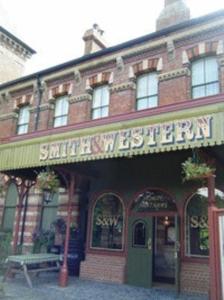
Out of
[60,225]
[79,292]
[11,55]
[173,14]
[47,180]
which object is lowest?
[79,292]

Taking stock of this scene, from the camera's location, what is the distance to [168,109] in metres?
7.45

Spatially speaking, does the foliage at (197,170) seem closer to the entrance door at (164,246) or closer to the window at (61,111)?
the entrance door at (164,246)

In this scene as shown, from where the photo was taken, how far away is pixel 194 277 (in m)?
9.36

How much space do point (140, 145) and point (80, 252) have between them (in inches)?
228

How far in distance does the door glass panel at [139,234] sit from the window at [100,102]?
16.2ft

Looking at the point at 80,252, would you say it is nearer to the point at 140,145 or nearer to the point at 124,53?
the point at 140,145

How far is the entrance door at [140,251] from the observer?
32.8ft

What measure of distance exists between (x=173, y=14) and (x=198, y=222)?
29.6 feet

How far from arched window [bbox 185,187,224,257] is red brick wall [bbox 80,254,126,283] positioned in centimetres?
232

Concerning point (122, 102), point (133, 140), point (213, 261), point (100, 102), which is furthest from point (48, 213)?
point (213, 261)

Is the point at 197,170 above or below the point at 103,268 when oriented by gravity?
above

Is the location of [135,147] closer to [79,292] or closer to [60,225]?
[79,292]

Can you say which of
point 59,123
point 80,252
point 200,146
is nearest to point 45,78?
point 59,123

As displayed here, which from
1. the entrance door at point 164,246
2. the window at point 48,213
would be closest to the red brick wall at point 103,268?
the entrance door at point 164,246
